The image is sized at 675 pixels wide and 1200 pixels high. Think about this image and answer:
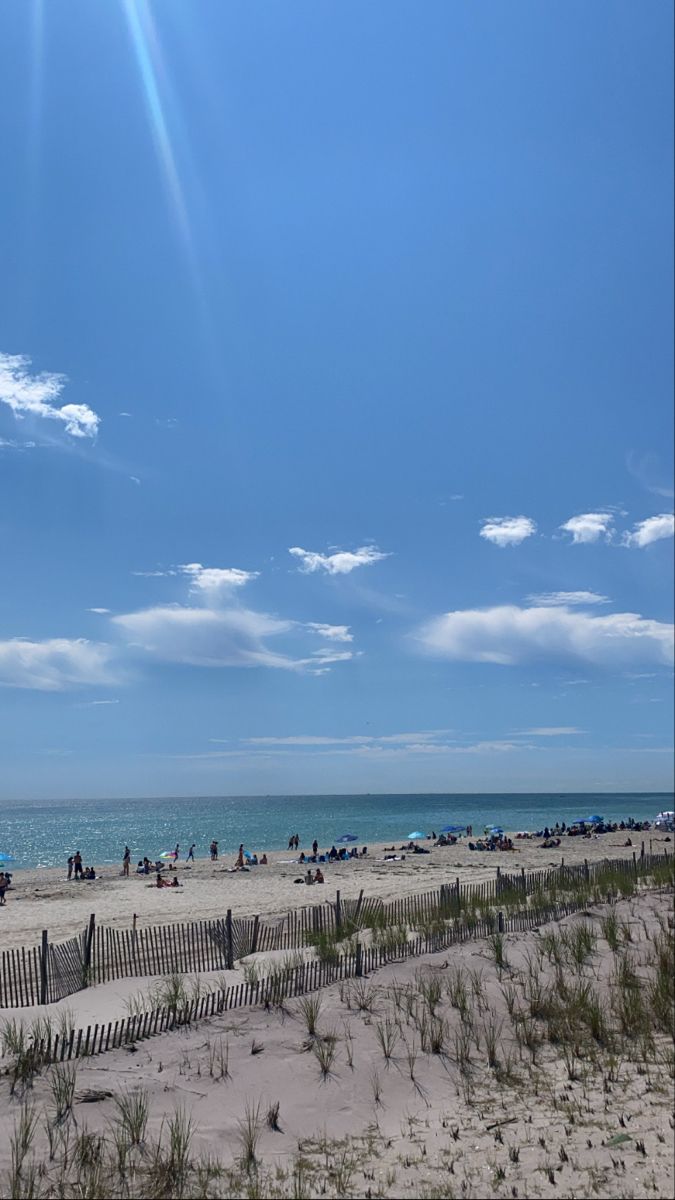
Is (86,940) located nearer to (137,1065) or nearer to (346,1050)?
(137,1065)

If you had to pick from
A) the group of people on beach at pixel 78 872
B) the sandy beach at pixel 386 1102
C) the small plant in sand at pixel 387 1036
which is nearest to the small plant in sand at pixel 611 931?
the sandy beach at pixel 386 1102

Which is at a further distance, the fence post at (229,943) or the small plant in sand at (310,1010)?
the fence post at (229,943)

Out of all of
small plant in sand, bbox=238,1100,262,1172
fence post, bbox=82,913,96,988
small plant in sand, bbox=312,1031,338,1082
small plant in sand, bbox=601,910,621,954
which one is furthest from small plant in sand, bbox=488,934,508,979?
fence post, bbox=82,913,96,988

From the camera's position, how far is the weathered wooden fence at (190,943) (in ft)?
37.1

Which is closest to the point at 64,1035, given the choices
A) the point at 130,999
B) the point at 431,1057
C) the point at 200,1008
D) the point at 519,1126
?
the point at 200,1008

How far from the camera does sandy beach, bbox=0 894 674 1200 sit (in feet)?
20.2

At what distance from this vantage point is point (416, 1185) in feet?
19.7

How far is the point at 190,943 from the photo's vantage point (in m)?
13.2

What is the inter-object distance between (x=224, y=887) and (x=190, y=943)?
19.9m

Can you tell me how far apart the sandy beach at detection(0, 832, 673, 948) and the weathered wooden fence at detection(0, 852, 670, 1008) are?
7.10m

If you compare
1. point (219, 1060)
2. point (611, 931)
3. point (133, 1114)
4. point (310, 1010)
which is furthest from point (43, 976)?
point (611, 931)

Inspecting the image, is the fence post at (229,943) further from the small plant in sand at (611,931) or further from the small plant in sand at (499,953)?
the small plant in sand at (611,931)

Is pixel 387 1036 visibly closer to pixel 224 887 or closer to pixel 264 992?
pixel 264 992

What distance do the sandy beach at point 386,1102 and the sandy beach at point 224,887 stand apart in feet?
39.1
